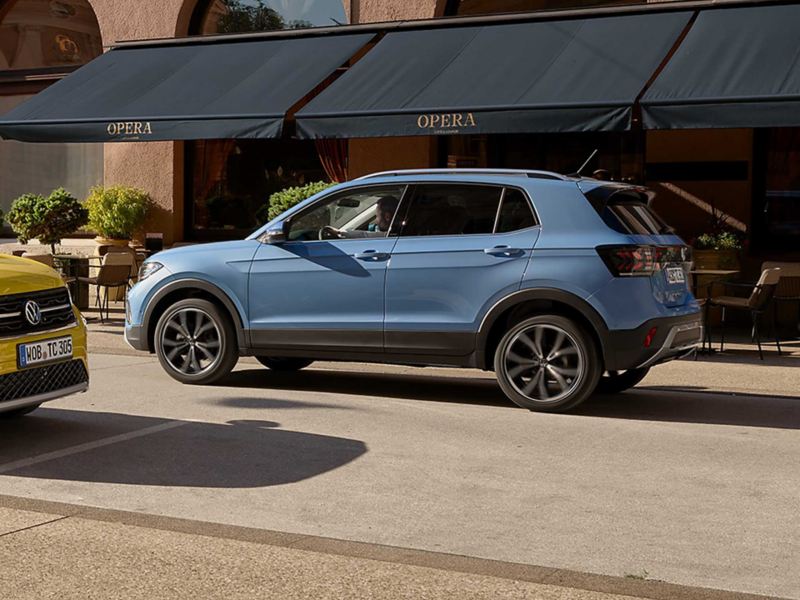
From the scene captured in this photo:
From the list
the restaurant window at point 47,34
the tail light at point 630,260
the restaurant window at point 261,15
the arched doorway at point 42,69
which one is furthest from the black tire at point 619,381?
the restaurant window at point 47,34

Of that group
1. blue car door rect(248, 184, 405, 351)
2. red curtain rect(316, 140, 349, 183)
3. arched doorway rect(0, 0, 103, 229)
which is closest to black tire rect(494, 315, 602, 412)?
blue car door rect(248, 184, 405, 351)

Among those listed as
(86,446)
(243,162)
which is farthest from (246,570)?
(243,162)

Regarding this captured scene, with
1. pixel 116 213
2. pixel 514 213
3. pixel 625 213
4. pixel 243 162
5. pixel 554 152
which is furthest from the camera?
pixel 243 162

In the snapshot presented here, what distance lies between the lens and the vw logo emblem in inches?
302

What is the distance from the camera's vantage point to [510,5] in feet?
57.1

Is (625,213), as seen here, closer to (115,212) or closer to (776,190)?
(776,190)

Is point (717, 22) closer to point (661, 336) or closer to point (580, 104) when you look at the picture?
point (580, 104)

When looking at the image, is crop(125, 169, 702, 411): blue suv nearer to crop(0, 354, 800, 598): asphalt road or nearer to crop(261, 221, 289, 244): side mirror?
crop(261, 221, 289, 244): side mirror

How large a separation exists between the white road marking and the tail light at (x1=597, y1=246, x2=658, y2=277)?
328cm

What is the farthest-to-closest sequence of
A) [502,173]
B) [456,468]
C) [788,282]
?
[788,282], [502,173], [456,468]

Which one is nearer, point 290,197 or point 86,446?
point 86,446

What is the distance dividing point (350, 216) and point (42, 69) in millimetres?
12506

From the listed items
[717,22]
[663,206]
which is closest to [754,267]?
[663,206]

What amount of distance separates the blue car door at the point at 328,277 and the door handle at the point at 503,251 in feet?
2.81
